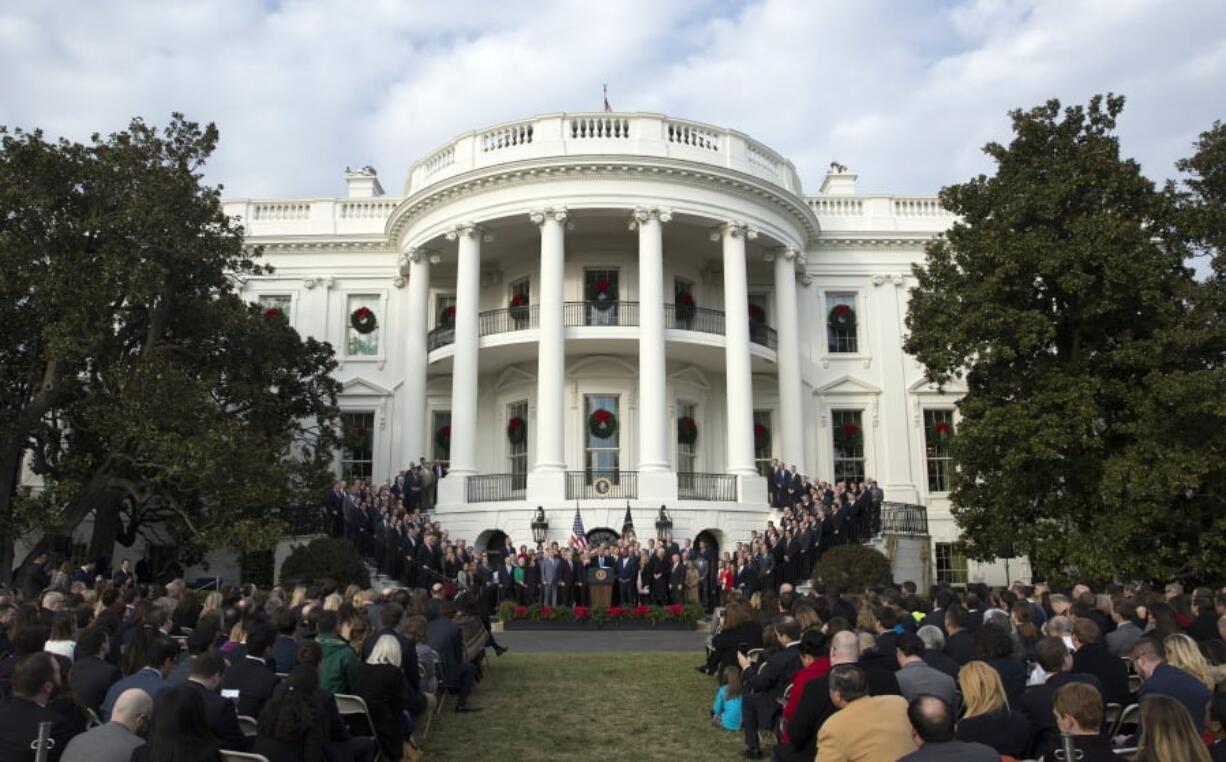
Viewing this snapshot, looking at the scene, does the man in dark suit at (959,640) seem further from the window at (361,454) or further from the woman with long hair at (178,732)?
the window at (361,454)

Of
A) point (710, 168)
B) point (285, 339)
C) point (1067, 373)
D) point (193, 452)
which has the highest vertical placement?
point (710, 168)

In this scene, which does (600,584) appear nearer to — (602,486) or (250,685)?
(602,486)

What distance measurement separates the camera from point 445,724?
9.54m

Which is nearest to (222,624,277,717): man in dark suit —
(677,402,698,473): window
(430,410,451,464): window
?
(677,402,698,473): window

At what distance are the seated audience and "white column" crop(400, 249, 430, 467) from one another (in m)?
24.5

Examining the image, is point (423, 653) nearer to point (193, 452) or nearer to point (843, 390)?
point (193, 452)

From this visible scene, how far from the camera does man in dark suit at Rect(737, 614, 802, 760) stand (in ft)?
25.1

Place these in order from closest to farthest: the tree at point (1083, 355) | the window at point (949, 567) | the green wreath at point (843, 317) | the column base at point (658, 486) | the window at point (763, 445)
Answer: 1. the tree at point (1083, 355)
2. the column base at point (658, 486)
3. the window at point (949, 567)
4. the window at point (763, 445)
5. the green wreath at point (843, 317)

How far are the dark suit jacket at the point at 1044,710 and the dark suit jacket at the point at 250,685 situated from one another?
191 inches

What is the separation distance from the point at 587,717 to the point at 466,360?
56.3 ft

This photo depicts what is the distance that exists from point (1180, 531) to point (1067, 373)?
3697 millimetres

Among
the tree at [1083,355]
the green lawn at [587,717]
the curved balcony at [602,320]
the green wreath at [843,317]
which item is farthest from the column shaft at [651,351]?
the green lawn at [587,717]

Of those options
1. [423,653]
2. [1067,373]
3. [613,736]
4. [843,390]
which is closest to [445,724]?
[423,653]

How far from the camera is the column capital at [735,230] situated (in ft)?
88.1
